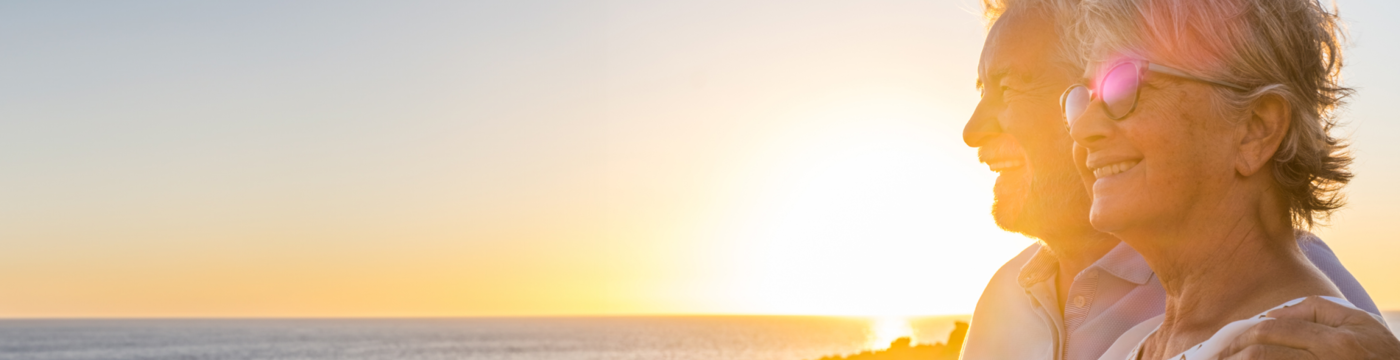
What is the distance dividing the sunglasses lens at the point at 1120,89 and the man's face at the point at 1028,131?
2.52 ft

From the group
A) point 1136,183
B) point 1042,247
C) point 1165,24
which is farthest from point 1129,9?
point 1042,247

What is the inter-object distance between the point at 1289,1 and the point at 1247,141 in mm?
269

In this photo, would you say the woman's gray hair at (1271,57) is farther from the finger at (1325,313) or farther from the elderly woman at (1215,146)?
the finger at (1325,313)

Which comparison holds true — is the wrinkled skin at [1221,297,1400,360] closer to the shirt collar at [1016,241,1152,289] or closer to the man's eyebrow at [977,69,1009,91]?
the shirt collar at [1016,241,1152,289]

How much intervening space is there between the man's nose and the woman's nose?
99 cm

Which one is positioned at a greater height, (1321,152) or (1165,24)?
(1165,24)

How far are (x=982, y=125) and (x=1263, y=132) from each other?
1.19 m

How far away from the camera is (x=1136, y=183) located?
1.38 metres

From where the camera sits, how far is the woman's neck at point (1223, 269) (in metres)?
1.30

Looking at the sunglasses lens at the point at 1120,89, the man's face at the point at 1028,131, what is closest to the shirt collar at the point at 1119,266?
the man's face at the point at 1028,131

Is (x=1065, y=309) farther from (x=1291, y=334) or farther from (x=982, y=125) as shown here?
(x=1291, y=334)

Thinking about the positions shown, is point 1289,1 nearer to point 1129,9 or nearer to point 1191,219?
point 1129,9

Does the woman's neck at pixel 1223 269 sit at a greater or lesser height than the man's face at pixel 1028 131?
lesser

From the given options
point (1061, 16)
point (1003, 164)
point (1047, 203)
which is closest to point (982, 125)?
point (1003, 164)
